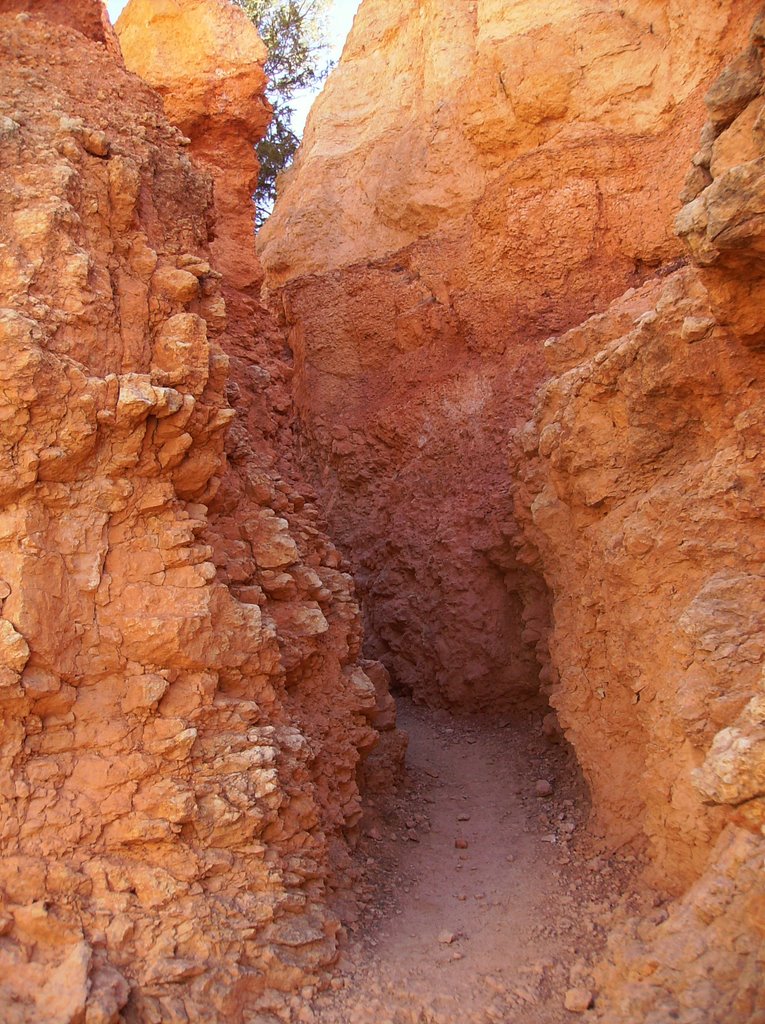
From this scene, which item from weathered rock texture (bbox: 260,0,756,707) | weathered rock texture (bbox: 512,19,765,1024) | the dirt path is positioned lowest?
the dirt path

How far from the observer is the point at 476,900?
19.1 feet

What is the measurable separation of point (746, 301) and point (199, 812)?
4.02m

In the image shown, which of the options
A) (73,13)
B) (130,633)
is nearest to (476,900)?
(130,633)

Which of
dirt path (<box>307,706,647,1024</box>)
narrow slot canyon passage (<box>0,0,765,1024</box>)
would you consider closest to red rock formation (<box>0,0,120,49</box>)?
narrow slot canyon passage (<box>0,0,765,1024</box>)

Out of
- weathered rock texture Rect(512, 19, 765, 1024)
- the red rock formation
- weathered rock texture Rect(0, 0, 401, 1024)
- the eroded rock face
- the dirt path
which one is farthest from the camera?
the eroded rock face

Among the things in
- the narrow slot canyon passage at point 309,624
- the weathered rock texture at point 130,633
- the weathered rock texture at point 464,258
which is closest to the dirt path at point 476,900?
the narrow slot canyon passage at point 309,624

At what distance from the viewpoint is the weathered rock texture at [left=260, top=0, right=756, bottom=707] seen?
8.98m

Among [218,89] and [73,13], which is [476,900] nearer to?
[73,13]

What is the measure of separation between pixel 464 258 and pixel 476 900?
6778 mm

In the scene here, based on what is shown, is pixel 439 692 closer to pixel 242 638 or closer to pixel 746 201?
pixel 242 638

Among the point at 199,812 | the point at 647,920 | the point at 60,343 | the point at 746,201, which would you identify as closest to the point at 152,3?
the point at 60,343

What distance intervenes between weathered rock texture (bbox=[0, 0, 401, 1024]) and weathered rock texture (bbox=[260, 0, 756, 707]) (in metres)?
3.58

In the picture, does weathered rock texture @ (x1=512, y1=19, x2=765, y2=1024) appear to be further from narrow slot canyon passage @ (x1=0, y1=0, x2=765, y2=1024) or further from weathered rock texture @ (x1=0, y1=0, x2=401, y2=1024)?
weathered rock texture @ (x1=0, y1=0, x2=401, y2=1024)

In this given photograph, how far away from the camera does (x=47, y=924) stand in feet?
13.9
